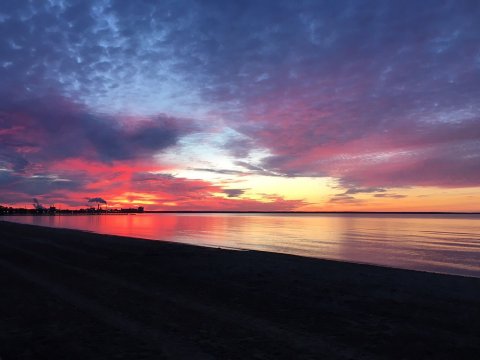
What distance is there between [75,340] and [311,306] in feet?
20.9

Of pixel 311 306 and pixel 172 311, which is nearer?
pixel 172 311

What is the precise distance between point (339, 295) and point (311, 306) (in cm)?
208

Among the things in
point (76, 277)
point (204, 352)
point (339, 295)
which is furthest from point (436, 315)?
point (76, 277)

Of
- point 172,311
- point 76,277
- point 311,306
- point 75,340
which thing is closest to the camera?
point 75,340

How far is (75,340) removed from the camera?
7.64 metres

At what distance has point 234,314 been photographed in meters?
9.91

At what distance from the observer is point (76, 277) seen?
15305mm

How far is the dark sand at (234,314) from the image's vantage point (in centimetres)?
726

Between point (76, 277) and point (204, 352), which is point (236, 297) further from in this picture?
point (76, 277)

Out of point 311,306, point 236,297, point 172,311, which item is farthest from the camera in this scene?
point 236,297

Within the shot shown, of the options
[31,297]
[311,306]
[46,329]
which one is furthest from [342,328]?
[31,297]

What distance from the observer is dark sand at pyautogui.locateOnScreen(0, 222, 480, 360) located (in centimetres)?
726

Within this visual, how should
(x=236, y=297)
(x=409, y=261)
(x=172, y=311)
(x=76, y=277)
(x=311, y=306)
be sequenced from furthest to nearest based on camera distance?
(x=409, y=261) < (x=76, y=277) < (x=236, y=297) < (x=311, y=306) < (x=172, y=311)

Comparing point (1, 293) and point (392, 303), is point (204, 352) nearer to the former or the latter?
point (392, 303)
